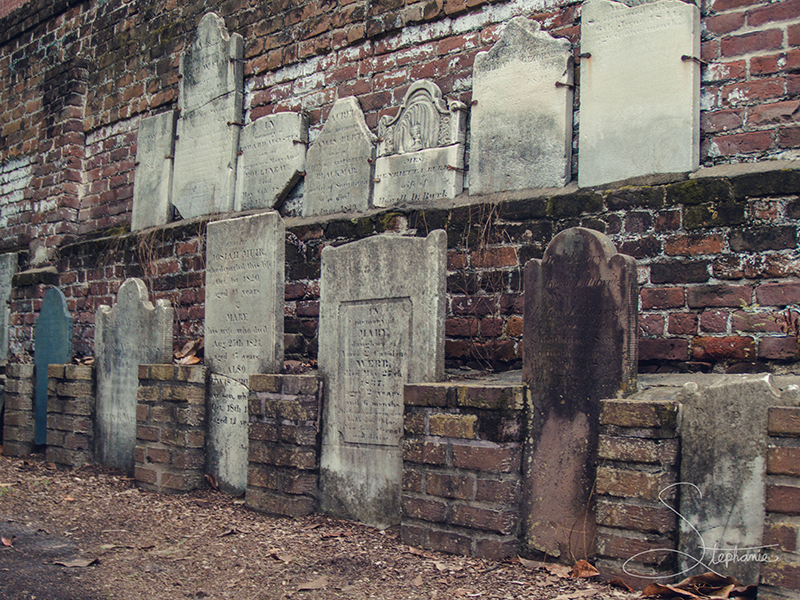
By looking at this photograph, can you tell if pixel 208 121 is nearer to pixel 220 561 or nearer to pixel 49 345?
pixel 49 345

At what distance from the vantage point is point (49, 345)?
19.4 feet

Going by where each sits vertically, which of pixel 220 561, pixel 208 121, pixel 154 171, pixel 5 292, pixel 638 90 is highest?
pixel 208 121

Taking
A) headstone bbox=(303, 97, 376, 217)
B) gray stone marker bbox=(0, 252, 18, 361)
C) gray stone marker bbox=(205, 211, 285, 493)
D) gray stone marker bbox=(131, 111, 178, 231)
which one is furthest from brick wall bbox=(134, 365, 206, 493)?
gray stone marker bbox=(0, 252, 18, 361)

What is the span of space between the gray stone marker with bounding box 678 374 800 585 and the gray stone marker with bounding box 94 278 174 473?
130 inches

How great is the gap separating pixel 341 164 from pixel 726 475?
12.0 feet

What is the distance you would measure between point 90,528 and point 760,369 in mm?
3366

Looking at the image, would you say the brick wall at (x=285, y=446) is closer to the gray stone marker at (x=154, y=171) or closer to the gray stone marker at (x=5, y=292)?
the gray stone marker at (x=154, y=171)

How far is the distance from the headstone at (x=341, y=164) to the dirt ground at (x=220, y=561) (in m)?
2.25

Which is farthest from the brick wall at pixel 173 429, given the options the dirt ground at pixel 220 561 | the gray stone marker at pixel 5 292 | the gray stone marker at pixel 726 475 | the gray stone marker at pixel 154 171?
the gray stone marker at pixel 5 292

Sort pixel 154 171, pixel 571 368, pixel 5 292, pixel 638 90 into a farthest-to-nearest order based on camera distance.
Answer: pixel 5 292
pixel 154 171
pixel 638 90
pixel 571 368

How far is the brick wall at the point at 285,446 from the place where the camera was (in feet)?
12.6

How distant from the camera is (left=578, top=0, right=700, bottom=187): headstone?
3.90 metres

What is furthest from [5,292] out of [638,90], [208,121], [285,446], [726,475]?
[726,475]

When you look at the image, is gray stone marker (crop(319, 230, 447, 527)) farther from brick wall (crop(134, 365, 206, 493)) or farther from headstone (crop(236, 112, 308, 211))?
headstone (crop(236, 112, 308, 211))
